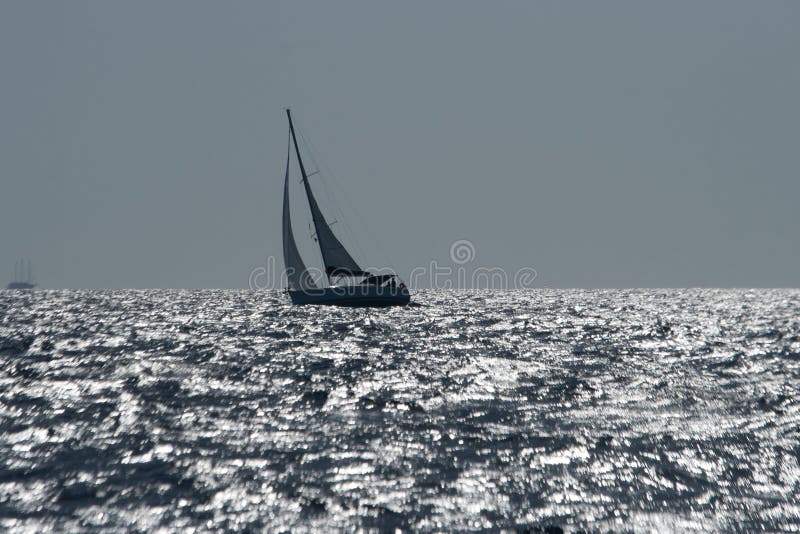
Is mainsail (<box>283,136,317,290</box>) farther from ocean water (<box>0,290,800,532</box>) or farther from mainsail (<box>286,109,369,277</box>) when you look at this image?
ocean water (<box>0,290,800,532</box>)

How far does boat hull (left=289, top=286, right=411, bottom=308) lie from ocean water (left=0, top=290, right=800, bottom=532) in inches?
808

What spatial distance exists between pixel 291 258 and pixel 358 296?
6.39m

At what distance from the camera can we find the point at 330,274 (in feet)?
219

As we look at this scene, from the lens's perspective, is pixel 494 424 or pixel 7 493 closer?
pixel 7 493

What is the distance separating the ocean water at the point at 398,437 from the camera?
1659 cm

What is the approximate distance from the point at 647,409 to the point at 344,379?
1168cm

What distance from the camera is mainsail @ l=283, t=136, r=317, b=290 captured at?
2699 inches

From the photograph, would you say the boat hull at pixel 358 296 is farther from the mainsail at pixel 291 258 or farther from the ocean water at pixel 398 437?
the ocean water at pixel 398 437

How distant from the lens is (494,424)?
24.7 metres

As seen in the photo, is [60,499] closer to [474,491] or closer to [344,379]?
[474,491]

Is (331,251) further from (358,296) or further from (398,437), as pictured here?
(398,437)

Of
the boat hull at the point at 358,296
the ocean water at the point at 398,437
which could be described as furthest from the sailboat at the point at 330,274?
the ocean water at the point at 398,437

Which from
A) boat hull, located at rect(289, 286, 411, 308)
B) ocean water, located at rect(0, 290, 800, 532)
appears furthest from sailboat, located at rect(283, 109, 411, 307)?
ocean water, located at rect(0, 290, 800, 532)

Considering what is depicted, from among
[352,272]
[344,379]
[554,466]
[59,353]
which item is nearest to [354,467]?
[554,466]
